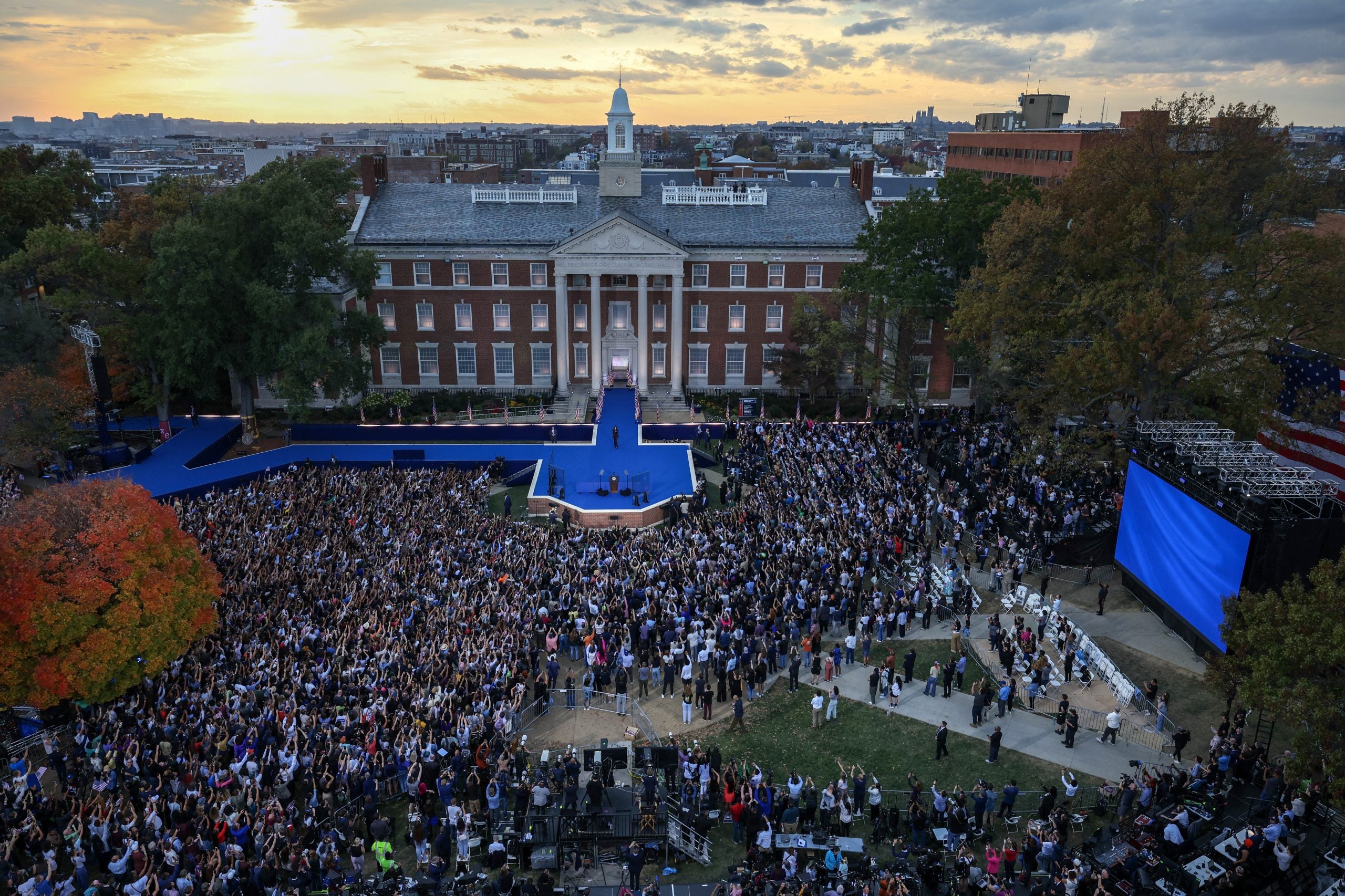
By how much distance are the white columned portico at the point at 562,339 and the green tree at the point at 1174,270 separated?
86.1ft

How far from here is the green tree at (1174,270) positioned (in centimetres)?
3030

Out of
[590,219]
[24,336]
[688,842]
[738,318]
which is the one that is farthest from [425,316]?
[688,842]

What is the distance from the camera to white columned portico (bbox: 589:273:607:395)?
177ft

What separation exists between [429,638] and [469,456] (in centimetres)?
2165

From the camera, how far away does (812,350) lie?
48.4 meters

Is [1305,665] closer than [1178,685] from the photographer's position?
Yes

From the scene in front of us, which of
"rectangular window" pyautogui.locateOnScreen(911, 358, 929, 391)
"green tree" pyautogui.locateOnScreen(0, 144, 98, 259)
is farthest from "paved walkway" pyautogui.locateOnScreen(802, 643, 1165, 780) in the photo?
"green tree" pyautogui.locateOnScreen(0, 144, 98, 259)

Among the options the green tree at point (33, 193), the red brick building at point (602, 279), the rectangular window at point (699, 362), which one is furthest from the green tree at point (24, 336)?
the rectangular window at point (699, 362)

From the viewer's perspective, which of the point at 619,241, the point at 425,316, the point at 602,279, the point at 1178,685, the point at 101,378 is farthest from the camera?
the point at 602,279

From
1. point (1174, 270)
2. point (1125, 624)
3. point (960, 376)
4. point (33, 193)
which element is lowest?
point (1125, 624)

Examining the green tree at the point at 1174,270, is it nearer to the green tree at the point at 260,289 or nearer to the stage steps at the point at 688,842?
the stage steps at the point at 688,842

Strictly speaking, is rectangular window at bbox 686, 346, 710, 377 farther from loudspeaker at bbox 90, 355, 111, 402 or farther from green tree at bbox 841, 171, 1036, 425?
loudspeaker at bbox 90, 355, 111, 402

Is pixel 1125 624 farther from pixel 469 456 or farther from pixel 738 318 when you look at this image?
pixel 738 318

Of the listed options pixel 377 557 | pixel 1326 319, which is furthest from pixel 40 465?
pixel 1326 319
